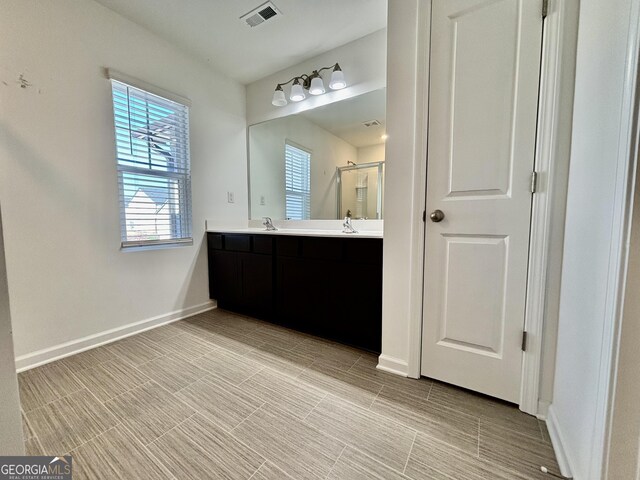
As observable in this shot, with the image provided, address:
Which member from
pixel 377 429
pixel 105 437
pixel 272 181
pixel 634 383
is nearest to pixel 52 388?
pixel 105 437

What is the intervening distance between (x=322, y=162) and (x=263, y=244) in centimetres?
96

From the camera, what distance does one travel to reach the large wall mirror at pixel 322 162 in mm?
2184

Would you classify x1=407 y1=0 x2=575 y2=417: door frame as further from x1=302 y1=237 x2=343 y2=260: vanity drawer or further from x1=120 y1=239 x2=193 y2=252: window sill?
x1=120 y1=239 x2=193 y2=252: window sill

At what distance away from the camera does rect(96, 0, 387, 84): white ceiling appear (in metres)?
1.81

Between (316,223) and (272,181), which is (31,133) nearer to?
(272,181)

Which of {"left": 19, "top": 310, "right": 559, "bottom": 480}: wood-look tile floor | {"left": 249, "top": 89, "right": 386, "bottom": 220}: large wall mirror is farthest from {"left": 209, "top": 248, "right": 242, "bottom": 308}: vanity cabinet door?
{"left": 19, "top": 310, "right": 559, "bottom": 480}: wood-look tile floor

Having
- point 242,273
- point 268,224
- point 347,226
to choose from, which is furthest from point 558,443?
point 268,224

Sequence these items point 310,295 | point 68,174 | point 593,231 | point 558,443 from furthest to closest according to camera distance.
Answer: point 310,295 < point 68,174 < point 558,443 < point 593,231

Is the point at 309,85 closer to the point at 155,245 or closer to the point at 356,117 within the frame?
the point at 356,117

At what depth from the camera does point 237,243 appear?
242 centimetres

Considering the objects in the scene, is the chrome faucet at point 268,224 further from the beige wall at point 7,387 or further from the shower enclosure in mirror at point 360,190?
the beige wall at point 7,387

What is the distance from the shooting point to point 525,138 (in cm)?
117

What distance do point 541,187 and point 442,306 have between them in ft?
2.37

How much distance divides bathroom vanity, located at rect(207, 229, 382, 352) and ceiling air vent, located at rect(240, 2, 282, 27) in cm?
160
